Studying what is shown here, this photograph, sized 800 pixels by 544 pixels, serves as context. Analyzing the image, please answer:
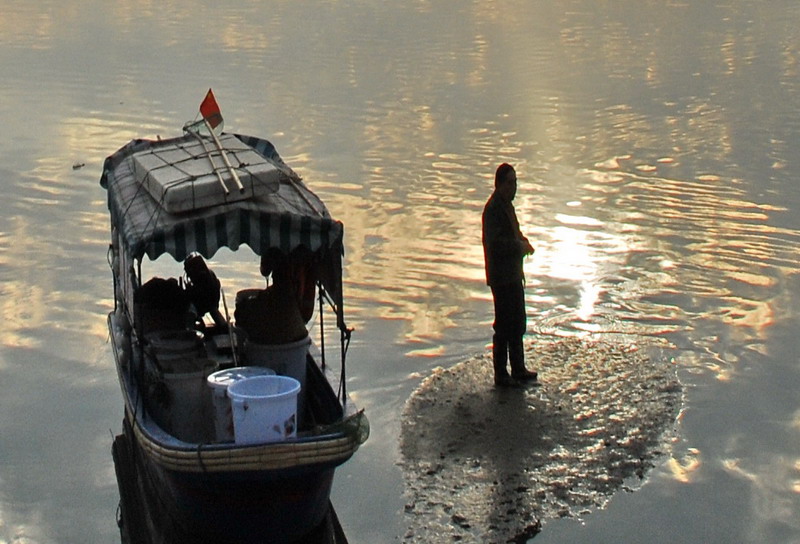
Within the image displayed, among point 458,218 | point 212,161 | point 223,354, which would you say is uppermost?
point 212,161

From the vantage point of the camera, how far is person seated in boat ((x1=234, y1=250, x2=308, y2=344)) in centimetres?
789

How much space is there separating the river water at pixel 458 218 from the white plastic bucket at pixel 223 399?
109cm

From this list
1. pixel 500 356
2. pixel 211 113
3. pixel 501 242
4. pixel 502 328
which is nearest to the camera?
pixel 211 113

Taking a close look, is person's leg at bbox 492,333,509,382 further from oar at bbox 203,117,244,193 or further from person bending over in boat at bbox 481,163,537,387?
oar at bbox 203,117,244,193

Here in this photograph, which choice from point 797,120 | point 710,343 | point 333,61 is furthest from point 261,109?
point 710,343

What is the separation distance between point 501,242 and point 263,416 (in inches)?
107

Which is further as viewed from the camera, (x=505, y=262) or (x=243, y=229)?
(x=505, y=262)

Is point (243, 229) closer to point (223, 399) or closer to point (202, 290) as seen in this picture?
point (223, 399)

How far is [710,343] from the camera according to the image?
1048cm

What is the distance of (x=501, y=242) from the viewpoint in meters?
8.90

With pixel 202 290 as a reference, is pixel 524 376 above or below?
below

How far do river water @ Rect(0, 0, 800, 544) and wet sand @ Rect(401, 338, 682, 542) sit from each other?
0.16m

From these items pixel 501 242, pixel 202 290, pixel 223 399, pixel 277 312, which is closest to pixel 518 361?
pixel 501 242

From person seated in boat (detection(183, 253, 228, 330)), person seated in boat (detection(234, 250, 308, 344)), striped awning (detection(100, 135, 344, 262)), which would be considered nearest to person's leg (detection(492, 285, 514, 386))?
Answer: person seated in boat (detection(234, 250, 308, 344))
